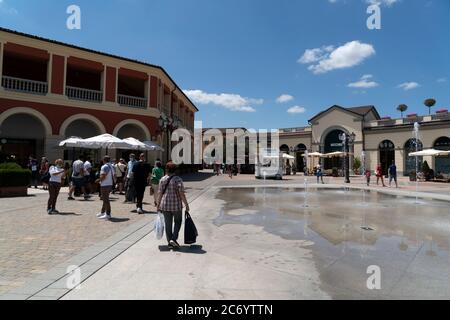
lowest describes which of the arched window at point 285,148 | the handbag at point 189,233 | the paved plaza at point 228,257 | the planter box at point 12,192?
the paved plaza at point 228,257

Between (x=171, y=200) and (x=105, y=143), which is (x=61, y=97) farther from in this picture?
(x=171, y=200)

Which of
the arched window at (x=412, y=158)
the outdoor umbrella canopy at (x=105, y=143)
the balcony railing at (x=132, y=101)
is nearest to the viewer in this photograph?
the outdoor umbrella canopy at (x=105, y=143)

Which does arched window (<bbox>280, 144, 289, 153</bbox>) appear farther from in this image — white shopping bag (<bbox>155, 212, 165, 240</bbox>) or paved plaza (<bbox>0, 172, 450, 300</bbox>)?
white shopping bag (<bbox>155, 212, 165, 240</bbox>)

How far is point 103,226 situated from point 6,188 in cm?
791

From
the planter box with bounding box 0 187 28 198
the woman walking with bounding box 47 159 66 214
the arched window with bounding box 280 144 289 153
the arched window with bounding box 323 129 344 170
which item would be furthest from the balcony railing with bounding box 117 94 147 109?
the arched window with bounding box 280 144 289 153

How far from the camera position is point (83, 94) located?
72.5 feet

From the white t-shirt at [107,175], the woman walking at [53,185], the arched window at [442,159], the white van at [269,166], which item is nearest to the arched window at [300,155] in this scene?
the white van at [269,166]

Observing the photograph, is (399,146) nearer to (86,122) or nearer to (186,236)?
(86,122)

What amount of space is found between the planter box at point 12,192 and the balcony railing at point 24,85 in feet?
29.8

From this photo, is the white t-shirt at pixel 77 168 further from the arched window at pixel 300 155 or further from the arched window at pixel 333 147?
the arched window at pixel 300 155

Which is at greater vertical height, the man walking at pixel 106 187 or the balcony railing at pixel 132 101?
the balcony railing at pixel 132 101

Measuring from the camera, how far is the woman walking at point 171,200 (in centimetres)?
596

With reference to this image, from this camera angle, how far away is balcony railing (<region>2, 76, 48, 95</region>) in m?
19.3
